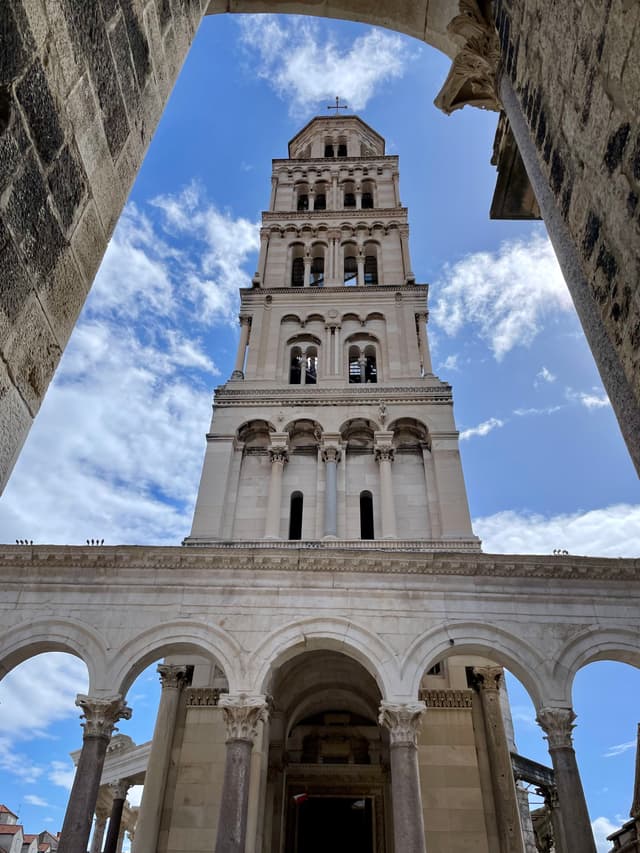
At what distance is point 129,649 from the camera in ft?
41.3

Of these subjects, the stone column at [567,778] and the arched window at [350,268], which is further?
the arched window at [350,268]

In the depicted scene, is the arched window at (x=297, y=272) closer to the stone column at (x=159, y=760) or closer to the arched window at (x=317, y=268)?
the arched window at (x=317, y=268)

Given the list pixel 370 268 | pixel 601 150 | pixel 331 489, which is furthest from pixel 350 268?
pixel 601 150

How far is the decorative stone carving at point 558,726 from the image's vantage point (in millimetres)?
11594

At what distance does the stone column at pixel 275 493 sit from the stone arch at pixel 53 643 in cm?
701

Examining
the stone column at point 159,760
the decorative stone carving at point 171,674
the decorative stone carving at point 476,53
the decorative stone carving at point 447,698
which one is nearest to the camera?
the decorative stone carving at point 476,53

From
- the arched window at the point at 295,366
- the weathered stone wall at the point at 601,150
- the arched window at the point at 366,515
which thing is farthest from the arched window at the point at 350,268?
the weathered stone wall at the point at 601,150

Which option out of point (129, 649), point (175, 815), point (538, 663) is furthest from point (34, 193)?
point (175, 815)

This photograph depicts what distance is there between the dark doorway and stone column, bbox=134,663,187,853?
4.09m

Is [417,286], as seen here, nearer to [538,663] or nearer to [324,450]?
[324,450]

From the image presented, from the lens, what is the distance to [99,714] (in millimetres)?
11883

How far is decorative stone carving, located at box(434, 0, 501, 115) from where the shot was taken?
18.9 feet

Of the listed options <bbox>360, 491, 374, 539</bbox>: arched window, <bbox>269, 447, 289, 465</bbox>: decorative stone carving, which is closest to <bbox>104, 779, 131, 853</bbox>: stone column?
<bbox>360, 491, 374, 539</bbox>: arched window

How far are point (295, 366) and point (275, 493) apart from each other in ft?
22.1
